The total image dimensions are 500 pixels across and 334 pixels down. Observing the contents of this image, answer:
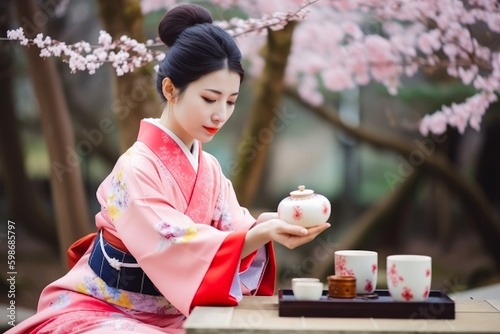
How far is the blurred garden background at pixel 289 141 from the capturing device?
13.8 ft

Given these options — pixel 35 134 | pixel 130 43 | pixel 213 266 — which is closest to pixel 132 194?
pixel 213 266

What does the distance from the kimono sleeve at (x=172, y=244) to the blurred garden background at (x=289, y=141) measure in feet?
6.36

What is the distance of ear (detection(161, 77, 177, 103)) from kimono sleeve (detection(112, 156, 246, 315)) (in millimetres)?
319

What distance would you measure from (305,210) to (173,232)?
43 cm

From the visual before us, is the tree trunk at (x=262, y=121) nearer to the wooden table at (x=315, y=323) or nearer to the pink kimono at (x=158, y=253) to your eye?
the pink kimono at (x=158, y=253)

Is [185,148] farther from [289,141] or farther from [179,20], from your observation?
[289,141]

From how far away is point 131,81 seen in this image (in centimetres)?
416

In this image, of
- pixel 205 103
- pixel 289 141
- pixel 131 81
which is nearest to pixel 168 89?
pixel 205 103

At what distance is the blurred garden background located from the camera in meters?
4.19

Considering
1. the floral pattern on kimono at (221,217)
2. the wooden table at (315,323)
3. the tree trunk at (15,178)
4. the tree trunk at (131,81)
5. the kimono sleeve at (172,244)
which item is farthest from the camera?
the tree trunk at (15,178)

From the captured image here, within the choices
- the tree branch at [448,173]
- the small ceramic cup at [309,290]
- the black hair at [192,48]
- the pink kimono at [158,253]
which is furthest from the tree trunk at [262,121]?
the small ceramic cup at [309,290]

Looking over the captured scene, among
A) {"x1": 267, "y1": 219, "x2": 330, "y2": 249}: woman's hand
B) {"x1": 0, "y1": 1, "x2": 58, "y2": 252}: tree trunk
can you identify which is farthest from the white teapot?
{"x1": 0, "y1": 1, "x2": 58, "y2": 252}: tree trunk

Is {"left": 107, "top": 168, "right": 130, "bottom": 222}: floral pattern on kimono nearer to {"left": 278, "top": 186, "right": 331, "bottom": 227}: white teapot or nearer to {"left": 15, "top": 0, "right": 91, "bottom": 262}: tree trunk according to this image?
{"left": 278, "top": 186, "right": 331, "bottom": 227}: white teapot

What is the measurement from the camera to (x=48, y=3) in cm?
419
